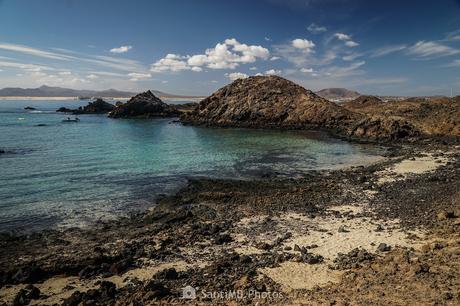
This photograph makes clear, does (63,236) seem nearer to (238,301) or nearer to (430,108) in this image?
(238,301)

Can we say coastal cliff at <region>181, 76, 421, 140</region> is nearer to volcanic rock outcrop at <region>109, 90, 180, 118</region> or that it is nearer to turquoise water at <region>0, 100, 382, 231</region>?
turquoise water at <region>0, 100, 382, 231</region>

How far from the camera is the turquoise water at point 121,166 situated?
1930 centimetres

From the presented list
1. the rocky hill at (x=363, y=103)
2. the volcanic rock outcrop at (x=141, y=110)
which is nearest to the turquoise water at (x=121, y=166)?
the volcanic rock outcrop at (x=141, y=110)

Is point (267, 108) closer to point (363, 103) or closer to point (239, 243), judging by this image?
point (363, 103)

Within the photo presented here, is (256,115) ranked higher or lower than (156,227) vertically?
higher

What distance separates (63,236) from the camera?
1559cm

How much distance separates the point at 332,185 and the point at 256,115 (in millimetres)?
48893

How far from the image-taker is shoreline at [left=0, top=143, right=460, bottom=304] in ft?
35.4

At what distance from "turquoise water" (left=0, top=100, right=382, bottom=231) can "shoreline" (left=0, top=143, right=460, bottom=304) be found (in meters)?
2.48

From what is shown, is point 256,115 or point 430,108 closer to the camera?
point 430,108

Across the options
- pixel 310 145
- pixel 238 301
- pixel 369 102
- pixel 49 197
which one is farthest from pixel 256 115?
pixel 238 301

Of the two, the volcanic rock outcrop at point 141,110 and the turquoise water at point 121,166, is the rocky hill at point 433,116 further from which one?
the volcanic rock outcrop at point 141,110

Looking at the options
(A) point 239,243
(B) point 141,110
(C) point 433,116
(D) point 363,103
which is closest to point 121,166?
(A) point 239,243

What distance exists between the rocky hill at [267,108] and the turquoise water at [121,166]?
46.6 feet
